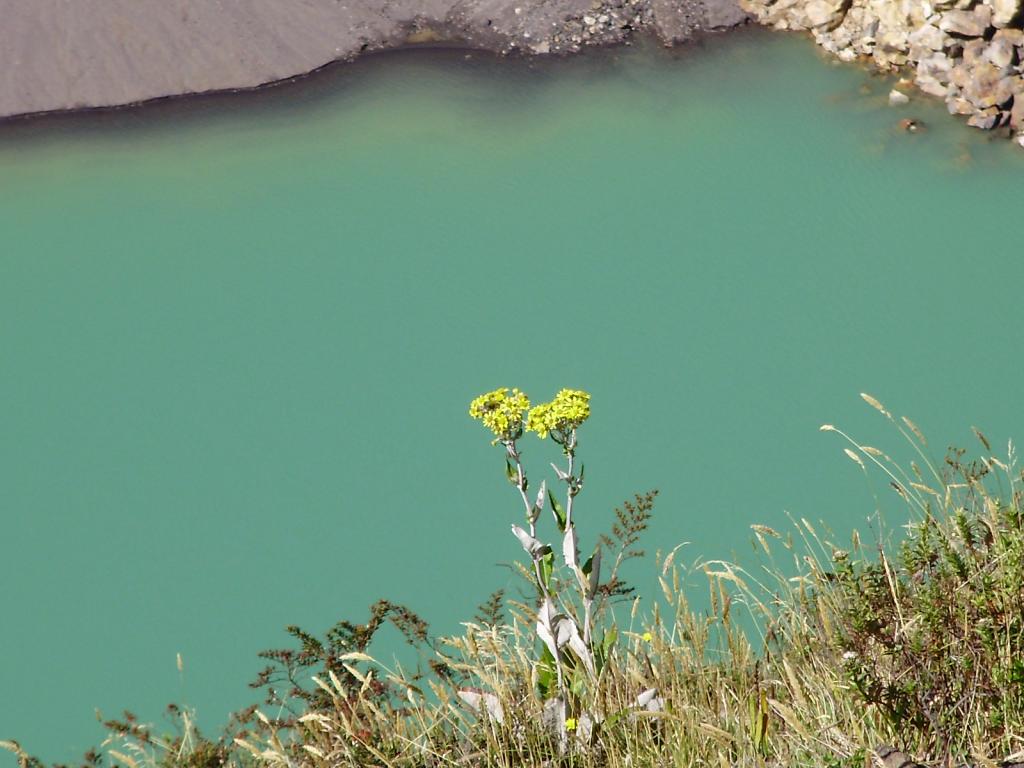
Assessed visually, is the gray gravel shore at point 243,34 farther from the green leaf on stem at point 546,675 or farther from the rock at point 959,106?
the green leaf on stem at point 546,675

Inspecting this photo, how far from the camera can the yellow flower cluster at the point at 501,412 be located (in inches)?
89.4

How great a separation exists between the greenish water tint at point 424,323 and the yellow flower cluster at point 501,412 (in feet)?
5.53

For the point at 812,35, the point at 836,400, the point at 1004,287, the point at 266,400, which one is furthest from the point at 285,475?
the point at 812,35

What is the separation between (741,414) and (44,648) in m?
2.57

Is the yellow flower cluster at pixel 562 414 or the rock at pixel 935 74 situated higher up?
the rock at pixel 935 74

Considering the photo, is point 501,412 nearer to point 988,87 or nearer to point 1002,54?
point 988,87

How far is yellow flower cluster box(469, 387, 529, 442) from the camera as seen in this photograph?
7.45 ft

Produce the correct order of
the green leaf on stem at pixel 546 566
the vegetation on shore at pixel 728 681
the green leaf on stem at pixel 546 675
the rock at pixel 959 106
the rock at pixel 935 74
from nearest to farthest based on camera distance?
the vegetation on shore at pixel 728 681
the green leaf on stem at pixel 546 566
the green leaf on stem at pixel 546 675
the rock at pixel 959 106
the rock at pixel 935 74

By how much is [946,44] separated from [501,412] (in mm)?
4175

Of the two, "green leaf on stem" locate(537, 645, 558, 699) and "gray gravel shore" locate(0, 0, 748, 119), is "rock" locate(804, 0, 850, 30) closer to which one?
"gray gravel shore" locate(0, 0, 748, 119)

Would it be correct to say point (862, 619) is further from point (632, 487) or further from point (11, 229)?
point (11, 229)

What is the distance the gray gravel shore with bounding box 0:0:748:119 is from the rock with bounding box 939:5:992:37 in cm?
108

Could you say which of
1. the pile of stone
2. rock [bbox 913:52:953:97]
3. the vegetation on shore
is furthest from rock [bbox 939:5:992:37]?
the vegetation on shore

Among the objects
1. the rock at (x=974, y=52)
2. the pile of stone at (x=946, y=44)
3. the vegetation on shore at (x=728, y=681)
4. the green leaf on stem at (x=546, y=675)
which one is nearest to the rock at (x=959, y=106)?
the pile of stone at (x=946, y=44)
